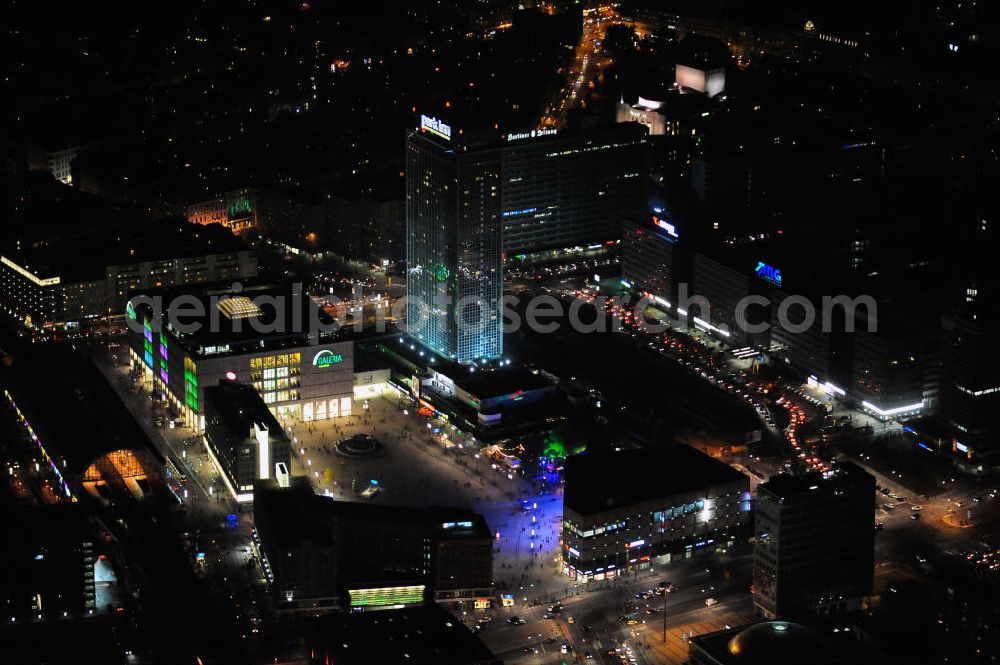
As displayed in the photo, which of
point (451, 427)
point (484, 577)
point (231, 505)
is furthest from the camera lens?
point (451, 427)

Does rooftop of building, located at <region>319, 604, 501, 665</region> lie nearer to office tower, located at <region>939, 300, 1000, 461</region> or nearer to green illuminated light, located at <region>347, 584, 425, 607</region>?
green illuminated light, located at <region>347, 584, 425, 607</region>

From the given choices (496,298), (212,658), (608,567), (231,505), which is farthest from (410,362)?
(212,658)

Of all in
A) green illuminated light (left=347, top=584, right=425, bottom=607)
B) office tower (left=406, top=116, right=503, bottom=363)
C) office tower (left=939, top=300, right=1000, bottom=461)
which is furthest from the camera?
office tower (left=406, top=116, right=503, bottom=363)

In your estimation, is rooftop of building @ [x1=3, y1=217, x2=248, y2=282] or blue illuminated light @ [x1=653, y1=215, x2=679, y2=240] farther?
blue illuminated light @ [x1=653, y1=215, x2=679, y2=240]

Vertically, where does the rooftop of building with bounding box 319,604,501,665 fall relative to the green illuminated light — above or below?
above

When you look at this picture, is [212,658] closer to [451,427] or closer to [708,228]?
[451,427]

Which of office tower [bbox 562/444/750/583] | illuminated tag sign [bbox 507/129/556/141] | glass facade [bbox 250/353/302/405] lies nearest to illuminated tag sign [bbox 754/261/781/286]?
illuminated tag sign [bbox 507/129/556/141]

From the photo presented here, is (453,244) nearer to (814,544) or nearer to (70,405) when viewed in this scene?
(70,405)
